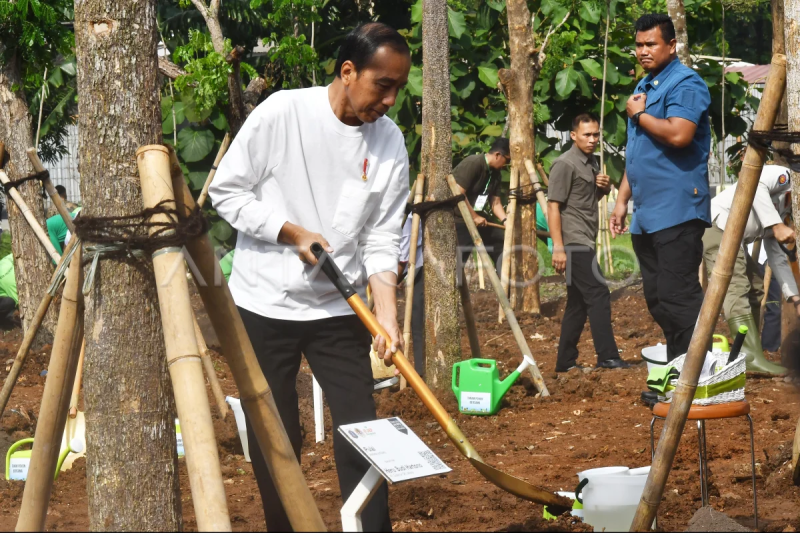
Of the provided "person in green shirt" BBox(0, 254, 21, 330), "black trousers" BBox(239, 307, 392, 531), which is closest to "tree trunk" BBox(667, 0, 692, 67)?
"black trousers" BBox(239, 307, 392, 531)

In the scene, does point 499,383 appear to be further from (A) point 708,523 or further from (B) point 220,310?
(B) point 220,310

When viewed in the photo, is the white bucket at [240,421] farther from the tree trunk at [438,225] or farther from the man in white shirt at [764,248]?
the man in white shirt at [764,248]

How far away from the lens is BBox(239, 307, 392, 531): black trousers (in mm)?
3125

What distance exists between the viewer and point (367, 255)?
128 inches

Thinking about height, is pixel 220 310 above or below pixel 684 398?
above

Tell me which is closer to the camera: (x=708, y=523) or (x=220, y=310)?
(x=220, y=310)

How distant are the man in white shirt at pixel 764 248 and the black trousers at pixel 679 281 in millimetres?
1015

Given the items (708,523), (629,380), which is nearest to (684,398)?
(708,523)

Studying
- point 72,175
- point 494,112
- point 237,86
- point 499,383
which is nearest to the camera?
point 499,383

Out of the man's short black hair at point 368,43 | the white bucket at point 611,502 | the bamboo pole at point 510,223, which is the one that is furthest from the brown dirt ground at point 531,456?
the bamboo pole at point 510,223

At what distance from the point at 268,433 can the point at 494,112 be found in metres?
10.1

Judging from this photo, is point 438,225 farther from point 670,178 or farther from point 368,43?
point 368,43

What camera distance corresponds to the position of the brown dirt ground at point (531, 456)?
3797 millimetres

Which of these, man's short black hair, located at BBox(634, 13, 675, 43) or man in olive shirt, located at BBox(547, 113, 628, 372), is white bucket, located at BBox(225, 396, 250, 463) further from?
man's short black hair, located at BBox(634, 13, 675, 43)
